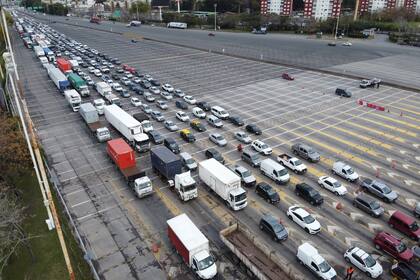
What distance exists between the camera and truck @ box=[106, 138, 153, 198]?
119ft

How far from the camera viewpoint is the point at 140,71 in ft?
306

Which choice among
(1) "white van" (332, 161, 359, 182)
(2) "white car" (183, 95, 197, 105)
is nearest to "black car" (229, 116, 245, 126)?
(2) "white car" (183, 95, 197, 105)

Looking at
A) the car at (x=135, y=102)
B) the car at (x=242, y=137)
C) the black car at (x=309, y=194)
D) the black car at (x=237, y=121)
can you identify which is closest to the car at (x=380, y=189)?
the black car at (x=309, y=194)

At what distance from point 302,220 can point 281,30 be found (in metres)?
154

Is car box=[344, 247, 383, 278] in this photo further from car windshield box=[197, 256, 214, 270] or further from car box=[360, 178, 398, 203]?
car windshield box=[197, 256, 214, 270]

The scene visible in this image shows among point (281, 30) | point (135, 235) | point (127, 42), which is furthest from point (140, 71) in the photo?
point (281, 30)

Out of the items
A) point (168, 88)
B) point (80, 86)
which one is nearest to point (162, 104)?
point (168, 88)

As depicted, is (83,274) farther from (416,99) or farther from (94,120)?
(416,99)

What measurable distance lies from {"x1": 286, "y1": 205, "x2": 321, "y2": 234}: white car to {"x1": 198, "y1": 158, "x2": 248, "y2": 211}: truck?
508cm

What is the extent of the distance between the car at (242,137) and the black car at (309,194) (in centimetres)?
1406

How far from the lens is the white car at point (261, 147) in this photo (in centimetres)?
4478

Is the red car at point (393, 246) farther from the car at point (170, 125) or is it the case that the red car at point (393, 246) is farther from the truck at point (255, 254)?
the car at point (170, 125)

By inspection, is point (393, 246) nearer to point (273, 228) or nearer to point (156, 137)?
point (273, 228)

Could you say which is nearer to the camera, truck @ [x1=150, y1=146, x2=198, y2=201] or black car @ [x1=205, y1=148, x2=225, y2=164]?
truck @ [x1=150, y1=146, x2=198, y2=201]
